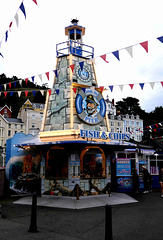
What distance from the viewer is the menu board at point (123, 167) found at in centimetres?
1672

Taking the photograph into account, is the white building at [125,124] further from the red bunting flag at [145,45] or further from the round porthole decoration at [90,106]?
the red bunting flag at [145,45]

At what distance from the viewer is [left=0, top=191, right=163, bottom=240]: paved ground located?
6.75m

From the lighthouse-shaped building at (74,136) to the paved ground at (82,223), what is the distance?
2.43 metres

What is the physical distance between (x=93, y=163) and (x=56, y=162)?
8.02ft

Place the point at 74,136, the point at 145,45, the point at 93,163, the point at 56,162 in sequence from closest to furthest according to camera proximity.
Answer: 1. the point at 145,45
2. the point at 74,136
3. the point at 56,162
4. the point at 93,163

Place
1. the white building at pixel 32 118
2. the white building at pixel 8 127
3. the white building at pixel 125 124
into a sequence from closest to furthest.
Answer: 1. the white building at pixel 8 127
2. the white building at pixel 32 118
3. the white building at pixel 125 124

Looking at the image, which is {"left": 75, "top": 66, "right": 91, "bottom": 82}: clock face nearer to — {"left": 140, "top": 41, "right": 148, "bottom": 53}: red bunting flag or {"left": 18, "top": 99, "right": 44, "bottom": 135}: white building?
{"left": 140, "top": 41, "right": 148, "bottom": 53}: red bunting flag

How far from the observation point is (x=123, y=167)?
16.8 metres

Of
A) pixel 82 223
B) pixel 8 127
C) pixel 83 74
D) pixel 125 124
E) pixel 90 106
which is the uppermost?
pixel 125 124

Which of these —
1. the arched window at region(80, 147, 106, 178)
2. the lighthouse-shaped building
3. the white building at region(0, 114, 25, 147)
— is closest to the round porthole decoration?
the lighthouse-shaped building

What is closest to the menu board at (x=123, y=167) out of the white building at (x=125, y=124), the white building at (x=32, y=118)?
the white building at (x=32, y=118)

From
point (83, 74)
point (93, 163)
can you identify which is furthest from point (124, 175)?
point (83, 74)

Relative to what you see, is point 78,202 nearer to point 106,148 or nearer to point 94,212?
point 94,212

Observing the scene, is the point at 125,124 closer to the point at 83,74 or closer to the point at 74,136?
the point at 83,74
